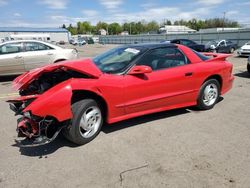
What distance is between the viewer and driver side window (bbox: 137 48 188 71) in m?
4.35

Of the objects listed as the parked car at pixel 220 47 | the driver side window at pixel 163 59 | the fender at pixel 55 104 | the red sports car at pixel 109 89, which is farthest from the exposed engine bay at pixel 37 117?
the parked car at pixel 220 47

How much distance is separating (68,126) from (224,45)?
20114 millimetres

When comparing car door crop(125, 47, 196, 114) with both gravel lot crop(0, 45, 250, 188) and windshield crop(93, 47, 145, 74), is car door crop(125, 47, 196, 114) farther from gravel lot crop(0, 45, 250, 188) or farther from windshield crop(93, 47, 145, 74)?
gravel lot crop(0, 45, 250, 188)

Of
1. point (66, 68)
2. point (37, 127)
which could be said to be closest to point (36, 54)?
point (66, 68)

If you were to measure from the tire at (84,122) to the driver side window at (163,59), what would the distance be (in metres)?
1.16

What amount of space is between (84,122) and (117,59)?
1509 mm

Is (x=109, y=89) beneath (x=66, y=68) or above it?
beneath

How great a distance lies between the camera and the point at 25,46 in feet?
29.7

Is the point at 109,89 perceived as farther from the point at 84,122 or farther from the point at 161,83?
the point at 161,83

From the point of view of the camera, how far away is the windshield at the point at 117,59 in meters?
4.15

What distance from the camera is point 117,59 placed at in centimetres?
457

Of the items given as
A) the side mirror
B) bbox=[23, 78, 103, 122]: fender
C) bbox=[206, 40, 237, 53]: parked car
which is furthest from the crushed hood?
bbox=[206, 40, 237, 53]: parked car

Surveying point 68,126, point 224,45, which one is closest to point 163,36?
point 224,45

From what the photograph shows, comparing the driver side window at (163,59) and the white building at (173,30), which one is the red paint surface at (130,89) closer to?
the driver side window at (163,59)
